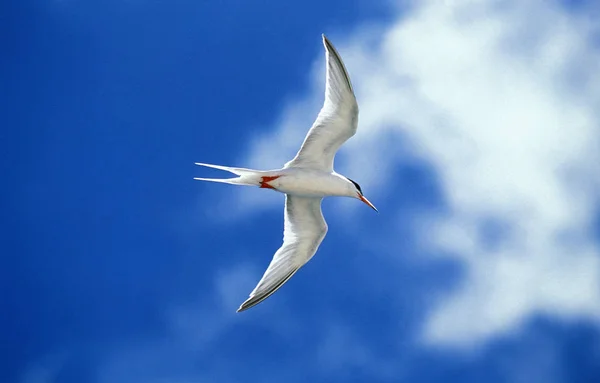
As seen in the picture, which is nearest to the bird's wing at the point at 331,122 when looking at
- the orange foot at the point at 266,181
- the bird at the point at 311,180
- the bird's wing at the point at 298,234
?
the bird at the point at 311,180

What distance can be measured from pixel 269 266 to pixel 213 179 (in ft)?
6.26

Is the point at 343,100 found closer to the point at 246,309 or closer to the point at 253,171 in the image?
the point at 253,171

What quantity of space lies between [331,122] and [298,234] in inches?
76.3

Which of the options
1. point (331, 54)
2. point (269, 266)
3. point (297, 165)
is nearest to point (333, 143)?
point (297, 165)

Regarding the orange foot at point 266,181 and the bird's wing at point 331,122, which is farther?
the orange foot at point 266,181

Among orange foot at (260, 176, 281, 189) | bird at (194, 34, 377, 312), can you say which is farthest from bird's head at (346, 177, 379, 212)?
orange foot at (260, 176, 281, 189)

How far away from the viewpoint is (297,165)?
10.7 meters

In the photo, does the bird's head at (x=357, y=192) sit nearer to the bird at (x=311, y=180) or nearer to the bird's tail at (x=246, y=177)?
the bird at (x=311, y=180)

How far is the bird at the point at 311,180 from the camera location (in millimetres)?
10047

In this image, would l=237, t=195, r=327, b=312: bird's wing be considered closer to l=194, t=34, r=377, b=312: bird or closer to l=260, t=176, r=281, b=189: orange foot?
l=194, t=34, r=377, b=312: bird

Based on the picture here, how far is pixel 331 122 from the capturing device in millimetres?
10258

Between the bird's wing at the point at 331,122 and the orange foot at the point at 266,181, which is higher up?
the bird's wing at the point at 331,122

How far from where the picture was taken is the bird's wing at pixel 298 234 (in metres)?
11.2

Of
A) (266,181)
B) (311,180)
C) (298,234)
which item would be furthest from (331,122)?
(298,234)
